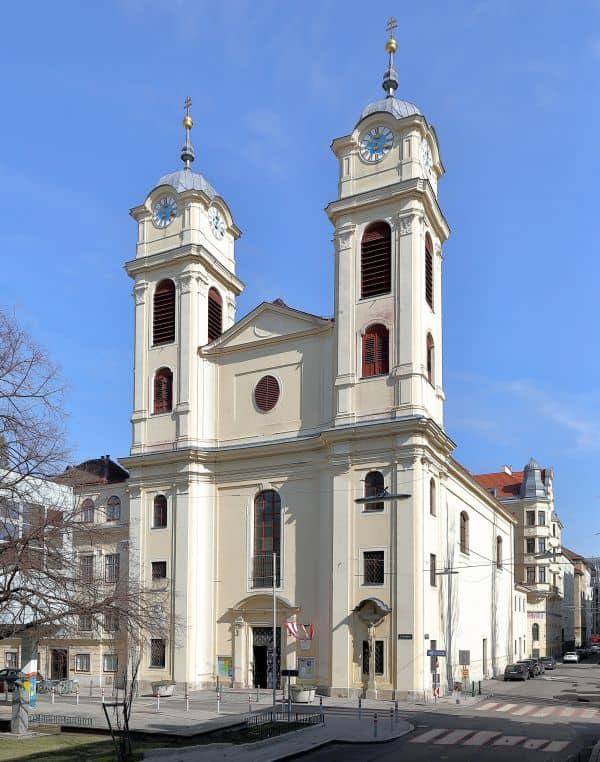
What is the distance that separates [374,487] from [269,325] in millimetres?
10590

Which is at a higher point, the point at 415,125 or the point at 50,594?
the point at 415,125

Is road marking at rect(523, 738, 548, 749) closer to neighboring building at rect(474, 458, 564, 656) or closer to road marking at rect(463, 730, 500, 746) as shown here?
road marking at rect(463, 730, 500, 746)

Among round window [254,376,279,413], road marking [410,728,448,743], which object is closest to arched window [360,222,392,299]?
round window [254,376,279,413]

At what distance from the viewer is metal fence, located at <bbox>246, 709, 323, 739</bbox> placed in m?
25.7

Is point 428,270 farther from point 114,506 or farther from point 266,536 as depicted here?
point 114,506

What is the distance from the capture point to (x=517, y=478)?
9106 cm

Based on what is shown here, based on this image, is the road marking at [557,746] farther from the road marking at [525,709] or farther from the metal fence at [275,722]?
the road marking at [525,709]

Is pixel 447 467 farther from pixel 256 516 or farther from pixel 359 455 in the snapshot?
pixel 256 516

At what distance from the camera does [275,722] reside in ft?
90.8

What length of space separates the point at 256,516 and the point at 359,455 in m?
7.06

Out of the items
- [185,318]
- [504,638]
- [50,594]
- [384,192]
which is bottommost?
[504,638]

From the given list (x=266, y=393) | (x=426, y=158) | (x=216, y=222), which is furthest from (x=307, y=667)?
(x=216, y=222)

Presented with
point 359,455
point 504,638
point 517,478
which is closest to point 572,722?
point 359,455

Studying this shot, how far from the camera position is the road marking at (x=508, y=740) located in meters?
24.7
